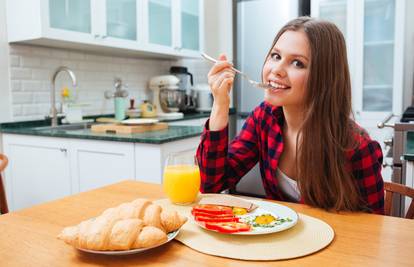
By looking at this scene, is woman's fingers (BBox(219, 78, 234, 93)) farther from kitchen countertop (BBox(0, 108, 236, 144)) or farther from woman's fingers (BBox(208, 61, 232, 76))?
kitchen countertop (BBox(0, 108, 236, 144))

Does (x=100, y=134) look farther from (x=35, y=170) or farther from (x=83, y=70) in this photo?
(x=83, y=70)

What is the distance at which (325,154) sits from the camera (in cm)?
105

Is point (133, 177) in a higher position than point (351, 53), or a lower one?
lower

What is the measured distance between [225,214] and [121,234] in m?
0.25

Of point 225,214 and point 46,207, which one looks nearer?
point 225,214

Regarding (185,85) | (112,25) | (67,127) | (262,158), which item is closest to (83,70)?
(112,25)

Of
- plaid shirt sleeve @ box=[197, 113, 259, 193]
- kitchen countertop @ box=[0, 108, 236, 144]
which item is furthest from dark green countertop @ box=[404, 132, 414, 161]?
kitchen countertop @ box=[0, 108, 236, 144]

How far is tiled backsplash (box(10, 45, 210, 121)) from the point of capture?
259cm

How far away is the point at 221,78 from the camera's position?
1119mm

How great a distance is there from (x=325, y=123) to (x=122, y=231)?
65cm

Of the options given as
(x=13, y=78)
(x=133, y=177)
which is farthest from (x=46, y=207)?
(x=13, y=78)

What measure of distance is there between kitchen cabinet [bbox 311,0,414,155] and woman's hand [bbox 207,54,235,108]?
2373mm

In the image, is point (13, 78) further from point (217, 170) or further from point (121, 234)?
point (121, 234)

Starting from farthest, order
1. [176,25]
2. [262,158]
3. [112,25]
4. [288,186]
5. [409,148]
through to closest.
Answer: [176,25], [112,25], [409,148], [262,158], [288,186]
